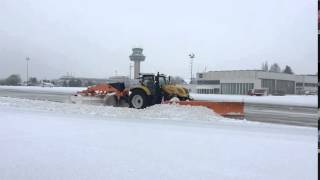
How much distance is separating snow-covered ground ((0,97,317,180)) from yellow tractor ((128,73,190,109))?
237 inches

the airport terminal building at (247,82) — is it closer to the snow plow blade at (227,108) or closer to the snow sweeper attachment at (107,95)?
the snow sweeper attachment at (107,95)

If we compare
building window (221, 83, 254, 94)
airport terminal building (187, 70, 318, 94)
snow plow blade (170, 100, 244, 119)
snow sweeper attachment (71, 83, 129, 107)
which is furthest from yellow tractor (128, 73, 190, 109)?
building window (221, 83, 254, 94)

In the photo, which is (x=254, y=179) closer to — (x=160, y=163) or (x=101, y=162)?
(x=160, y=163)

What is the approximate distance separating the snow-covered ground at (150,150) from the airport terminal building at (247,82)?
7552 centimetres

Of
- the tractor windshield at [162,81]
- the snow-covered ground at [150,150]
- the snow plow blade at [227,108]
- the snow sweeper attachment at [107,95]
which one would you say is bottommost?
the snow-covered ground at [150,150]

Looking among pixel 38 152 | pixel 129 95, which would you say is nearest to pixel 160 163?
pixel 38 152

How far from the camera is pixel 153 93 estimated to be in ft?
69.8

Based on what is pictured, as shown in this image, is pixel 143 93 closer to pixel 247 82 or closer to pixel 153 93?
pixel 153 93

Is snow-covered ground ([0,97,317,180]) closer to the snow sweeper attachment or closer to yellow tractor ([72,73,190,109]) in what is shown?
yellow tractor ([72,73,190,109])

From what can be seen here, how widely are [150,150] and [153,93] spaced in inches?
484

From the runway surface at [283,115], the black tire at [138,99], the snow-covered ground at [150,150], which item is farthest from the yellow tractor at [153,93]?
the snow-covered ground at [150,150]

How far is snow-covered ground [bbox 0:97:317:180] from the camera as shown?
7.12m

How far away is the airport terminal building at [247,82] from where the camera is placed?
94.7 m

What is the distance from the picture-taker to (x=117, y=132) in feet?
38.5
